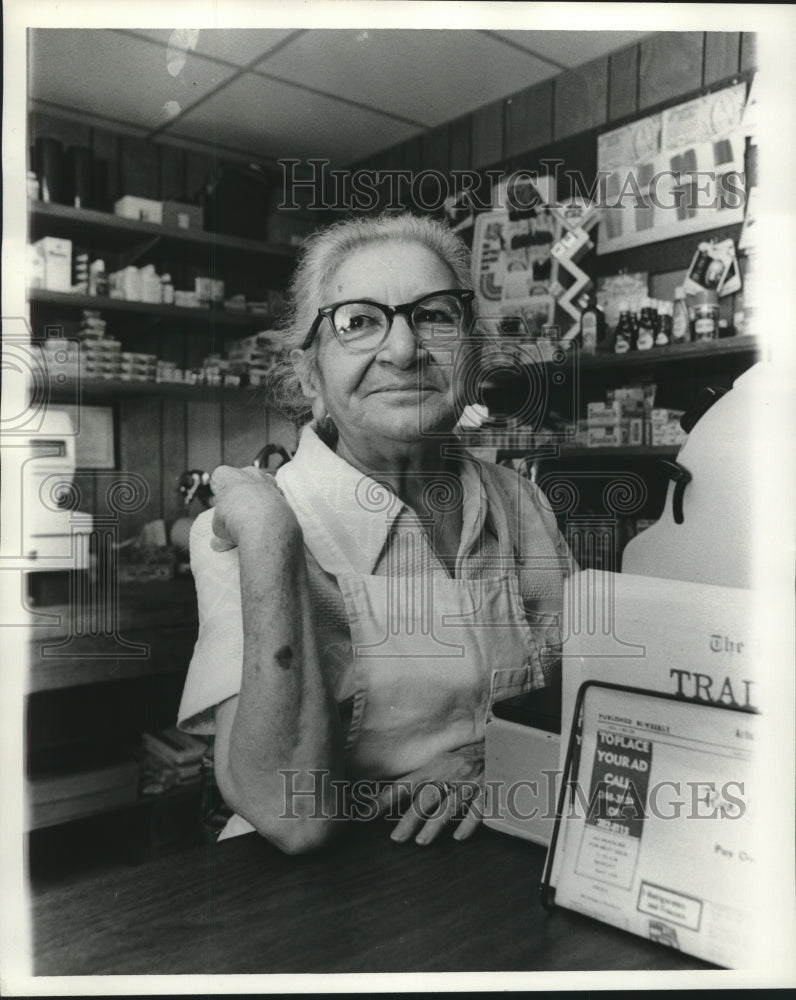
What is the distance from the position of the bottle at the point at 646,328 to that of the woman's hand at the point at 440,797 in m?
1.21

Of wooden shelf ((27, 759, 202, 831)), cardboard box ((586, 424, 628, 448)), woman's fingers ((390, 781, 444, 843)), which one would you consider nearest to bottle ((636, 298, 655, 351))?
cardboard box ((586, 424, 628, 448))

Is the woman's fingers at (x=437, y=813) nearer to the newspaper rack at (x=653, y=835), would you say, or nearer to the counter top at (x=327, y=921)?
the counter top at (x=327, y=921)

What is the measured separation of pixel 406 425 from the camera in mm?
1388

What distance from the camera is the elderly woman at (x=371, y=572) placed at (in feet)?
3.76

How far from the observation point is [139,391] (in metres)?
1.59

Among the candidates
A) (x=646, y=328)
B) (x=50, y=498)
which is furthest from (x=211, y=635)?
(x=646, y=328)

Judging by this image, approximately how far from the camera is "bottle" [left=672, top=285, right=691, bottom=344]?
1877mm

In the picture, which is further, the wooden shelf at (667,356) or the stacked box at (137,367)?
the wooden shelf at (667,356)

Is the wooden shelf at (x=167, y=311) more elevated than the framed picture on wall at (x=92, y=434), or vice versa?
the wooden shelf at (x=167, y=311)

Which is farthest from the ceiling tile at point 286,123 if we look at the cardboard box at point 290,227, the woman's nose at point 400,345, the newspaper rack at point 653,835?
the newspaper rack at point 653,835

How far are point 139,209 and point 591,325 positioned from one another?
1.26 meters

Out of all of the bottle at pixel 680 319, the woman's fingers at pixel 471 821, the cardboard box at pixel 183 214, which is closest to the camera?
the woman's fingers at pixel 471 821

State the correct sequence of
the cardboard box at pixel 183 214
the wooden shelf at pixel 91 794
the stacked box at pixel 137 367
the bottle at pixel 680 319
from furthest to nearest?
the bottle at pixel 680 319, the cardboard box at pixel 183 214, the stacked box at pixel 137 367, the wooden shelf at pixel 91 794

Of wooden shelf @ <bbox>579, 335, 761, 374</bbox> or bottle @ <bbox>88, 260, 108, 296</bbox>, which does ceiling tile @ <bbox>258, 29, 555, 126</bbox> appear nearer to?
wooden shelf @ <bbox>579, 335, 761, 374</bbox>
